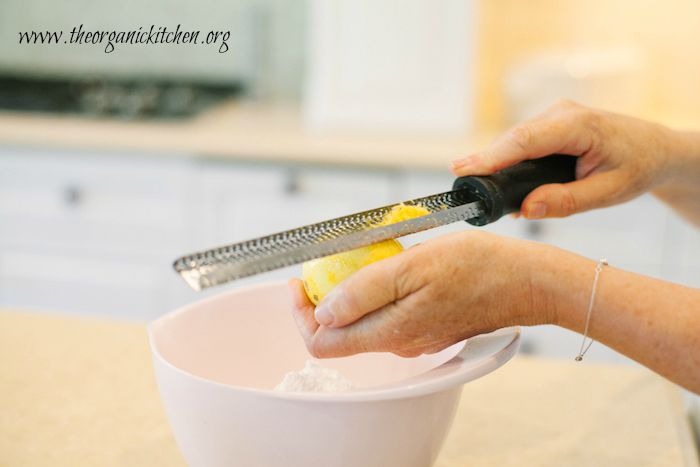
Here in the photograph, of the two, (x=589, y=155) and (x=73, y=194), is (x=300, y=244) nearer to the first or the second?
(x=589, y=155)

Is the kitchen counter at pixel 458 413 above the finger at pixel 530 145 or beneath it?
beneath

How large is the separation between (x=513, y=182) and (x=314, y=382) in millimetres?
321

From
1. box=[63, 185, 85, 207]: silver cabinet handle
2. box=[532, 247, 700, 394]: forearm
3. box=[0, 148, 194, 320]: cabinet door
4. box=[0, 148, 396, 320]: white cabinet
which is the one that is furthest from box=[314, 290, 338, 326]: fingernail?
box=[63, 185, 85, 207]: silver cabinet handle

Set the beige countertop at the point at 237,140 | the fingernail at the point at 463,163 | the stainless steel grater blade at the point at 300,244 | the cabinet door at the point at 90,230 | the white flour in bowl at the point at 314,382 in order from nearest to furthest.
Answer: the stainless steel grater blade at the point at 300,244
the white flour in bowl at the point at 314,382
the fingernail at the point at 463,163
the beige countertop at the point at 237,140
the cabinet door at the point at 90,230

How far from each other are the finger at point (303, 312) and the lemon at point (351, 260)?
2 cm

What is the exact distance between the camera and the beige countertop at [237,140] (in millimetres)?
2295

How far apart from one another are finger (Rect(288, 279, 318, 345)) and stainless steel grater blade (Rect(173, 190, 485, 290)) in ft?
0.34

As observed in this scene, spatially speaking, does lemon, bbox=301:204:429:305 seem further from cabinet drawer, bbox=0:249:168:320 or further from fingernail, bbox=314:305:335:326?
cabinet drawer, bbox=0:249:168:320

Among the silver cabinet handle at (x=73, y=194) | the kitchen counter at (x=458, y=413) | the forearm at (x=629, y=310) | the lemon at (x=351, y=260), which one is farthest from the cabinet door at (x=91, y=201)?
the forearm at (x=629, y=310)

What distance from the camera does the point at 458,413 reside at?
110 cm

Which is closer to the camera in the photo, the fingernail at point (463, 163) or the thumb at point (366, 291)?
the thumb at point (366, 291)

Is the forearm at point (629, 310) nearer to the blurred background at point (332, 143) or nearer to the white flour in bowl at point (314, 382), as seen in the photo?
the white flour in bowl at point (314, 382)

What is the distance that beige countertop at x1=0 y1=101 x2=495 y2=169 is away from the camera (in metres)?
2.29

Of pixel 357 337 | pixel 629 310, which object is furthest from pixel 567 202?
pixel 357 337
